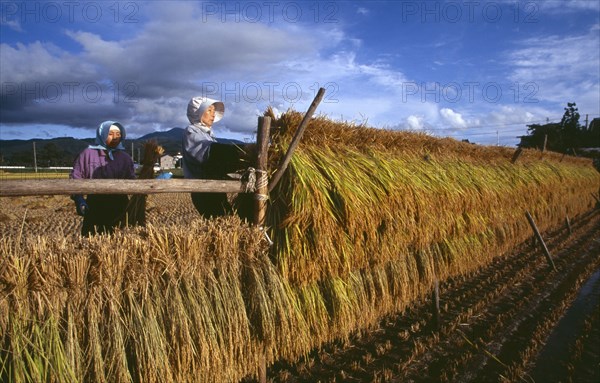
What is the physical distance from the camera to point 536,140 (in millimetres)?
24375

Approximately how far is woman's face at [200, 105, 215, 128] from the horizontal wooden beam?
2.53 ft

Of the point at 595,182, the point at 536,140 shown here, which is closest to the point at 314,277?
the point at 595,182

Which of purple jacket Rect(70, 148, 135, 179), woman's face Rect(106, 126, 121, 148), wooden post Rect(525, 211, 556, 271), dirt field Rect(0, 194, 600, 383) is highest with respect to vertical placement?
woman's face Rect(106, 126, 121, 148)

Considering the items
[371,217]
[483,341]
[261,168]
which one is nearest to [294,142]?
[261,168]

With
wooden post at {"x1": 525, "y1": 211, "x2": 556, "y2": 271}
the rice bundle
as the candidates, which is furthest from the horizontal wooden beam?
wooden post at {"x1": 525, "y1": 211, "x2": 556, "y2": 271}

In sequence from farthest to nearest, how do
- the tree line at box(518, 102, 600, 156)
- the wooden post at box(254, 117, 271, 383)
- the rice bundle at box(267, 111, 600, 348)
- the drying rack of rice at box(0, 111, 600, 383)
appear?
1. the tree line at box(518, 102, 600, 156)
2. the rice bundle at box(267, 111, 600, 348)
3. the wooden post at box(254, 117, 271, 383)
4. the drying rack of rice at box(0, 111, 600, 383)

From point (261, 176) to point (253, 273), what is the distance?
79cm

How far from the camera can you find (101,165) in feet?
11.2

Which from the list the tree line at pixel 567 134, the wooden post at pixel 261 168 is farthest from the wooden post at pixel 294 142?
the tree line at pixel 567 134

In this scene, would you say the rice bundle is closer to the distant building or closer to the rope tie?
the rope tie

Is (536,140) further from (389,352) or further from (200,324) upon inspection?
(200,324)

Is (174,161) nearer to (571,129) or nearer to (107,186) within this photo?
(107,186)

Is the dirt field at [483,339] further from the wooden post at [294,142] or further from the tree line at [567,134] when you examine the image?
the tree line at [567,134]

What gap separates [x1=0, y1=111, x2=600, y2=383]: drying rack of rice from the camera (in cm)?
186
